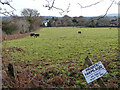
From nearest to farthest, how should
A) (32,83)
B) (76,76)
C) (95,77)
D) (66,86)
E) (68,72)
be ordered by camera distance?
(95,77), (32,83), (66,86), (76,76), (68,72)

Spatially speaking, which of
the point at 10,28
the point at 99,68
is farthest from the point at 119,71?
the point at 10,28

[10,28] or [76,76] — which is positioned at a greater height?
[10,28]

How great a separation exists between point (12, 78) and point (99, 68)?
246 centimetres

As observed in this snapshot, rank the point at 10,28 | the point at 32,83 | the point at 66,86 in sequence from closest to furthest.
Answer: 1. the point at 32,83
2. the point at 66,86
3. the point at 10,28

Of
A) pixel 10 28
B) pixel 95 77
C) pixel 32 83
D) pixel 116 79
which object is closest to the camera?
pixel 95 77

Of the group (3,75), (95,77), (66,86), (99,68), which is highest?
(99,68)

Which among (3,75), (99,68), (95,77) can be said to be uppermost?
(99,68)

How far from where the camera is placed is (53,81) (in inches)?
192

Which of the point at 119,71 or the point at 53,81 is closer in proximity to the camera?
the point at 53,81

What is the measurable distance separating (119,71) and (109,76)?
2.42 feet

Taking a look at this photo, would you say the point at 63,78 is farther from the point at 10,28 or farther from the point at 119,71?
the point at 10,28

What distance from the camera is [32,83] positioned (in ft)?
13.8

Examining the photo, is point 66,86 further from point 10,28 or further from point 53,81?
point 10,28

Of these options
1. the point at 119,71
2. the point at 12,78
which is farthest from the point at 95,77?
the point at 119,71
